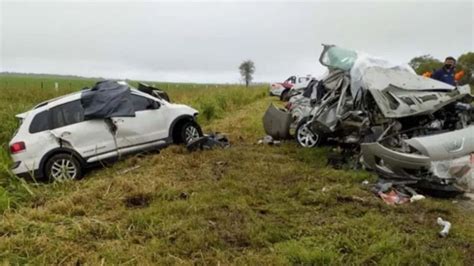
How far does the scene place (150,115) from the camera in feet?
32.9

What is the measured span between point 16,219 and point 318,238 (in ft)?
12.2

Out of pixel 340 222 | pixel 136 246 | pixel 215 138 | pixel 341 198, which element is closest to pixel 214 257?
pixel 136 246

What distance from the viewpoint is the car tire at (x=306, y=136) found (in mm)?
10531

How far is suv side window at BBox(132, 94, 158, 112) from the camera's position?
9906mm

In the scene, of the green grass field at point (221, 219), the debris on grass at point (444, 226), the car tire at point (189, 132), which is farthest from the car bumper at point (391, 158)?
the car tire at point (189, 132)

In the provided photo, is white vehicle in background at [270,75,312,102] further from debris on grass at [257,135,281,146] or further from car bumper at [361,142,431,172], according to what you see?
car bumper at [361,142,431,172]

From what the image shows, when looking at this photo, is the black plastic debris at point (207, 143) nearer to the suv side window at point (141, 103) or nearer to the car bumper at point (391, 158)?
the suv side window at point (141, 103)

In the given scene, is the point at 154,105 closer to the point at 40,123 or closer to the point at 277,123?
the point at 40,123

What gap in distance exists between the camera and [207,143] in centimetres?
1048

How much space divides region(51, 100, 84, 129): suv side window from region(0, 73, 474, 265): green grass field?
42.7 inches

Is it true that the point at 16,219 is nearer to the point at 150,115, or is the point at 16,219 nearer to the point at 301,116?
the point at 150,115

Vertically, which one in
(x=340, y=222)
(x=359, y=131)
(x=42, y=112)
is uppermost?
(x=42, y=112)

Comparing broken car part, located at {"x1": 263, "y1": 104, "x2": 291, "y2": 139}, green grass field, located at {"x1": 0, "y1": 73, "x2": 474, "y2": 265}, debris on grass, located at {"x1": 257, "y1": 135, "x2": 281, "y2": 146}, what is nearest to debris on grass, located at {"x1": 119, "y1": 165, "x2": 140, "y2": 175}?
green grass field, located at {"x1": 0, "y1": 73, "x2": 474, "y2": 265}

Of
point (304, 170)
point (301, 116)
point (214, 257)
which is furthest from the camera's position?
point (301, 116)
